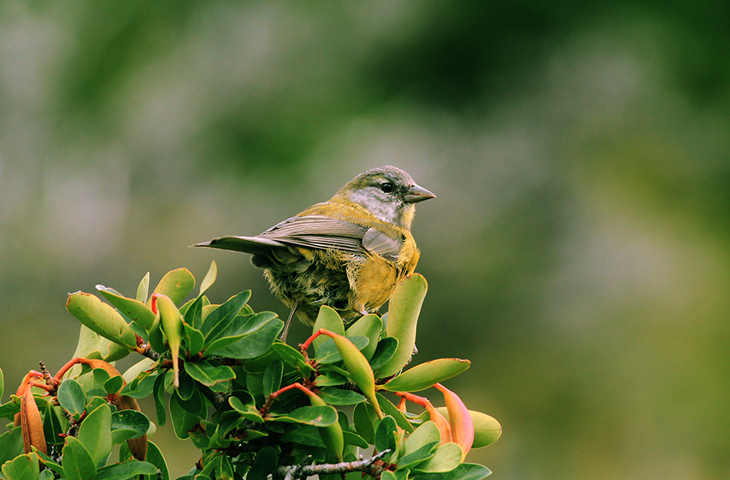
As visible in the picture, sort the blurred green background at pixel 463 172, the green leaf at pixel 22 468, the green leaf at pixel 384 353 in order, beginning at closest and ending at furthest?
the green leaf at pixel 22 468, the green leaf at pixel 384 353, the blurred green background at pixel 463 172

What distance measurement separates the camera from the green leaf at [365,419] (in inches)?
44.8

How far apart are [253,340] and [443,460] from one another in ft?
1.28

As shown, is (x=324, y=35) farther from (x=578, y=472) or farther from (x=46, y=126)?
(x=578, y=472)

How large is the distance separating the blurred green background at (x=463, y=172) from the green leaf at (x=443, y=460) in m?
3.22

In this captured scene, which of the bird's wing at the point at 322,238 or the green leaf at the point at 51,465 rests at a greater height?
the bird's wing at the point at 322,238

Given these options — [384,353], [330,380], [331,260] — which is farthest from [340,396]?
[331,260]

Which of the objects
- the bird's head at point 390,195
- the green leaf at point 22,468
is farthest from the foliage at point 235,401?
the bird's head at point 390,195

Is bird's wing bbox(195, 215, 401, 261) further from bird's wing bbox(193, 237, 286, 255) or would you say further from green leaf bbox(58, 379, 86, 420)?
green leaf bbox(58, 379, 86, 420)

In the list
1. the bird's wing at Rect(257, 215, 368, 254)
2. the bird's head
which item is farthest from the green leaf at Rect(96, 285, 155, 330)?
the bird's head

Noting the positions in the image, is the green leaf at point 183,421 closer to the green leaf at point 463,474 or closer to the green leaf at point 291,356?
the green leaf at point 291,356

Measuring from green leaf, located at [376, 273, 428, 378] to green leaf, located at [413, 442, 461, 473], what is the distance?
0.22m

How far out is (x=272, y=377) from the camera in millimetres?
1053

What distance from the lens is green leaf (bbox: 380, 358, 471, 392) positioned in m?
1.12

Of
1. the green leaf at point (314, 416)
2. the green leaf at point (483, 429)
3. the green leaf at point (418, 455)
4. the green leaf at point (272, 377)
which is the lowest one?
the green leaf at point (483, 429)
